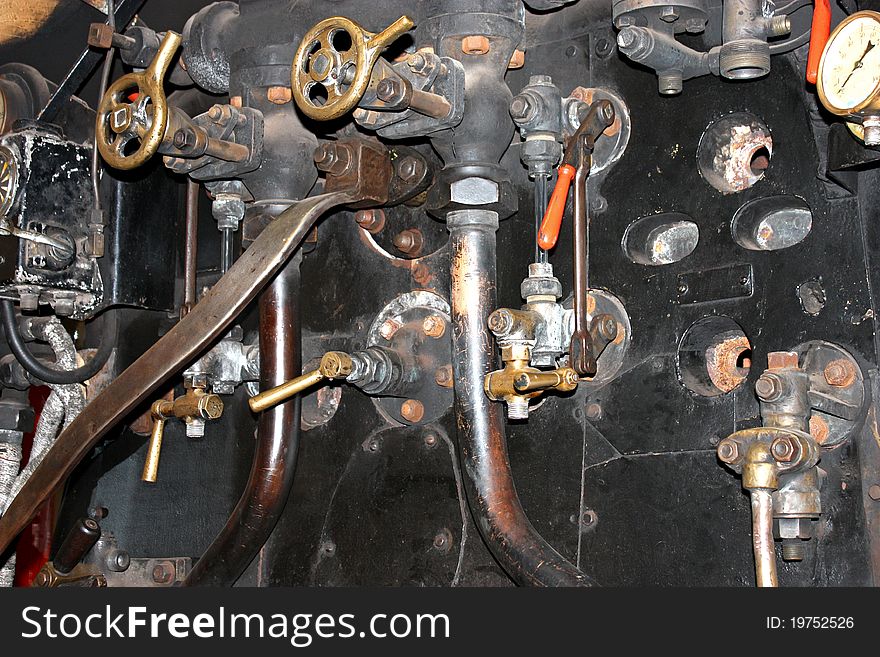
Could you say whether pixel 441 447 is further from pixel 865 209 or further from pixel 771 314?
pixel 865 209

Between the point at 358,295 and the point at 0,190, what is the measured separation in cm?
69

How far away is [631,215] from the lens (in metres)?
1.65

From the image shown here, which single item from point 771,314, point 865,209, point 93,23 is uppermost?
point 93,23

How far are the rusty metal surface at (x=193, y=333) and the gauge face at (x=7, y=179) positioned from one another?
44cm

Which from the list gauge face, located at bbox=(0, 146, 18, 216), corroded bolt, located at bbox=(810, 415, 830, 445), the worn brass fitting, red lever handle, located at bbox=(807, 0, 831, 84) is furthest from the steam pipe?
gauge face, located at bbox=(0, 146, 18, 216)

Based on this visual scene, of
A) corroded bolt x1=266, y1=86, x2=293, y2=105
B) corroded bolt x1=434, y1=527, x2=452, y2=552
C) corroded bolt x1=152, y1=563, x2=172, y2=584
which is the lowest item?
corroded bolt x1=152, y1=563, x2=172, y2=584

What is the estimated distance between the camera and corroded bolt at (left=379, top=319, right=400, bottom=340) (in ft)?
6.16

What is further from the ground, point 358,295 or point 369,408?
point 358,295

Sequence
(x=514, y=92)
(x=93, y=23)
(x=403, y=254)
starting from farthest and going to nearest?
(x=93, y=23)
(x=403, y=254)
(x=514, y=92)

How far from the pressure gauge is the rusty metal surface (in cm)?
75

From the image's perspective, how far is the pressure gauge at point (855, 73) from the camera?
127 centimetres

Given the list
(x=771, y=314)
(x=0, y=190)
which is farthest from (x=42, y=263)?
(x=771, y=314)

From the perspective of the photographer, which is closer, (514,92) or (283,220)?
(283,220)

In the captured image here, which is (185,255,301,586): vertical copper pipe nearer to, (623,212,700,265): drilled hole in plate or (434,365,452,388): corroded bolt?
(434,365,452,388): corroded bolt
